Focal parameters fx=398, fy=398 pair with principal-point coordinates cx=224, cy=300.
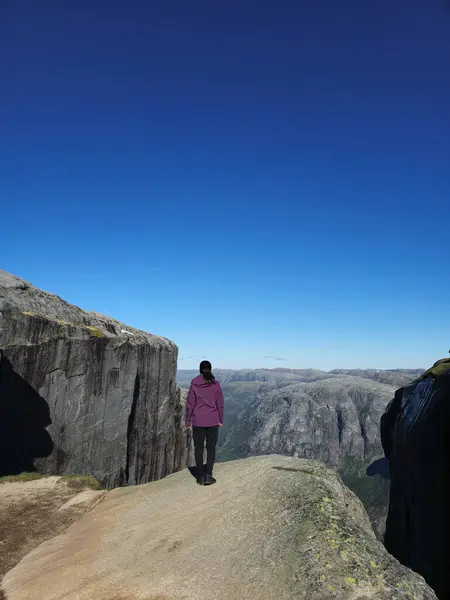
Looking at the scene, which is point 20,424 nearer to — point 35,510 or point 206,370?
point 35,510

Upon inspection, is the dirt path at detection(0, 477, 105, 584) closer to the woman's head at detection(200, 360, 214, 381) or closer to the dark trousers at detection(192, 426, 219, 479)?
the dark trousers at detection(192, 426, 219, 479)

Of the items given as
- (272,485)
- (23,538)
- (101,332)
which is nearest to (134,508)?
(23,538)

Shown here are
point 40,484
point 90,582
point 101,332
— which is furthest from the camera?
point 101,332

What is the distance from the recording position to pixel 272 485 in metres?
12.6

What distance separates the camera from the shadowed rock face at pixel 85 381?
97.2 ft

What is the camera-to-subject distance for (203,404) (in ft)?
47.9

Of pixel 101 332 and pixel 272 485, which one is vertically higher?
→ pixel 101 332

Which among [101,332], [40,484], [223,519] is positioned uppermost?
[101,332]

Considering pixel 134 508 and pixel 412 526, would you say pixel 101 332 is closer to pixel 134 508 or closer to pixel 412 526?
pixel 134 508

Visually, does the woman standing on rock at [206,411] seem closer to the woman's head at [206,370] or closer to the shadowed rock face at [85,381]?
the woman's head at [206,370]

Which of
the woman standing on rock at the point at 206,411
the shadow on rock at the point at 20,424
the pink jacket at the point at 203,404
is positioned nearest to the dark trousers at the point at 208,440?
the woman standing on rock at the point at 206,411

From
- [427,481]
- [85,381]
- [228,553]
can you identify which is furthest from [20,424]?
[427,481]

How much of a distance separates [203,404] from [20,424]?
17950mm

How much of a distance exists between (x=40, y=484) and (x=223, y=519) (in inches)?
413
